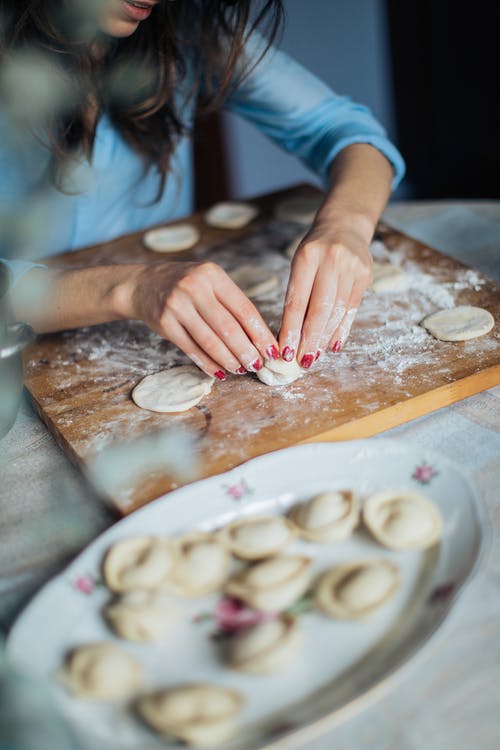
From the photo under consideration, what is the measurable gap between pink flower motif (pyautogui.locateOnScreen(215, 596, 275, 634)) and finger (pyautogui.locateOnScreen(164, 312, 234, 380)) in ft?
1.66

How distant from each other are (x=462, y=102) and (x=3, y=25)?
10.5 ft

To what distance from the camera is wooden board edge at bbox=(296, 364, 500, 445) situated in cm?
112

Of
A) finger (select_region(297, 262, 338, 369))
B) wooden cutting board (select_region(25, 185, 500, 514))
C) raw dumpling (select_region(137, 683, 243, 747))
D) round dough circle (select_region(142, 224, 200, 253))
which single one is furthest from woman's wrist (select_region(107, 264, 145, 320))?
raw dumpling (select_region(137, 683, 243, 747))

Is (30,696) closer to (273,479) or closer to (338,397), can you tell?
(273,479)

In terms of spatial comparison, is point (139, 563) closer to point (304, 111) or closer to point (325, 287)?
point (325, 287)

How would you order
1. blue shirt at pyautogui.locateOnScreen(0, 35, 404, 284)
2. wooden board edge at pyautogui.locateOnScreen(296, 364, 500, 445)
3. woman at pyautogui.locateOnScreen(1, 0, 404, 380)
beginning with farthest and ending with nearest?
blue shirt at pyautogui.locateOnScreen(0, 35, 404, 284), woman at pyautogui.locateOnScreen(1, 0, 404, 380), wooden board edge at pyautogui.locateOnScreen(296, 364, 500, 445)

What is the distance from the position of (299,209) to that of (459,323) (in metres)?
0.73

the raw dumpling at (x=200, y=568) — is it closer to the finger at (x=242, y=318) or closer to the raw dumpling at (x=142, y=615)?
the raw dumpling at (x=142, y=615)

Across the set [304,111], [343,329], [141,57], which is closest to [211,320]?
[343,329]

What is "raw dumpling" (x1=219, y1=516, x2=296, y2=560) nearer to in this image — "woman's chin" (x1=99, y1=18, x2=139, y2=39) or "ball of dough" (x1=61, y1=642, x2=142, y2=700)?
"ball of dough" (x1=61, y1=642, x2=142, y2=700)

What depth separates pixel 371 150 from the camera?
5.63ft

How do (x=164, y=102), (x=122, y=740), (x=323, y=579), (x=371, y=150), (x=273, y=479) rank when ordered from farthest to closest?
(x=371, y=150), (x=164, y=102), (x=273, y=479), (x=323, y=579), (x=122, y=740)

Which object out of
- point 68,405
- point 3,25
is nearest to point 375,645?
point 68,405

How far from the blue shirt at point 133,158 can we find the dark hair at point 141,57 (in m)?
0.06
